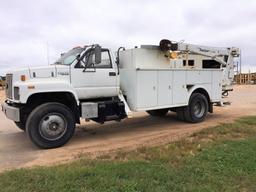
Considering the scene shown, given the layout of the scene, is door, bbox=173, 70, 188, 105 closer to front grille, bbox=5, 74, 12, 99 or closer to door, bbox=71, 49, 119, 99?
door, bbox=71, 49, 119, 99

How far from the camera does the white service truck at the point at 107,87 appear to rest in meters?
7.63

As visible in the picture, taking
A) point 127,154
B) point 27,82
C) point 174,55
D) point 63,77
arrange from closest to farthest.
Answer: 1. point 127,154
2. point 27,82
3. point 63,77
4. point 174,55

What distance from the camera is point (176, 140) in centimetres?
775

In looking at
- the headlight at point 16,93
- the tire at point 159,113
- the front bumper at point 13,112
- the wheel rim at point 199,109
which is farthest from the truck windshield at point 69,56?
the tire at point 159,113

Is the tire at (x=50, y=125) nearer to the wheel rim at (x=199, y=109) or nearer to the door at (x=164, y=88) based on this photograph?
the door at (x=164, y=88)

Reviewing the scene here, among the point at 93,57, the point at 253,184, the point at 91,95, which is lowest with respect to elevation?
the point at 253,184

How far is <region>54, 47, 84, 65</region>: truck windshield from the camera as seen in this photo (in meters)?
8.38

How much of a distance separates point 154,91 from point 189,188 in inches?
198

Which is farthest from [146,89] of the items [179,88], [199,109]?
[199,109]

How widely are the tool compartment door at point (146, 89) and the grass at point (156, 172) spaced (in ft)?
7.53

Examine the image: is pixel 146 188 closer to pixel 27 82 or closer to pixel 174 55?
pixel 27 82

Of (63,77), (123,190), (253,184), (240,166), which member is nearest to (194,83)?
(63,77)

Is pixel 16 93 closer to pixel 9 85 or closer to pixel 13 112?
pixel 13 112

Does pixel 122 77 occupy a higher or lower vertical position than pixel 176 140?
higher
